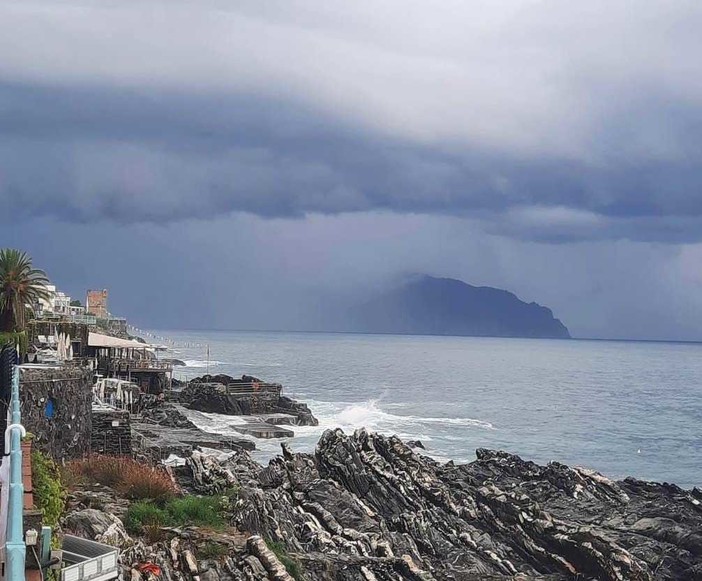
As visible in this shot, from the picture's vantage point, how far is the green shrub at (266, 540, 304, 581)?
20781 mm

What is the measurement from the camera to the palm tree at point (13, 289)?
43.1 meters

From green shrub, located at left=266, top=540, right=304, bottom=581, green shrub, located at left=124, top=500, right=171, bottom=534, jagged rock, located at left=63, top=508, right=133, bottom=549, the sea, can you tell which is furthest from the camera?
the sea

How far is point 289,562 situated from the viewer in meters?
21.2

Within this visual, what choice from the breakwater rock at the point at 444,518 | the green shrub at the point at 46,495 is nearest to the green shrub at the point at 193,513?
the breakwater rock at the point at 444,518

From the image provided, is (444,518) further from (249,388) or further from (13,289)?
(249,388)

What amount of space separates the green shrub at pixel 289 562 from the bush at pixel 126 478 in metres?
4.14

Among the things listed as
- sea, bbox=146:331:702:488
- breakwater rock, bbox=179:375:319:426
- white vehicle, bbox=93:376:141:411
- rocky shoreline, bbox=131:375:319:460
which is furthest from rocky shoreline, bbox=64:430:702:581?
breakwater rock, bbox=179:375:319:426

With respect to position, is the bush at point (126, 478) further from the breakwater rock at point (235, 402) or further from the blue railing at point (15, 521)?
the breakwater rock at point (235, 402)

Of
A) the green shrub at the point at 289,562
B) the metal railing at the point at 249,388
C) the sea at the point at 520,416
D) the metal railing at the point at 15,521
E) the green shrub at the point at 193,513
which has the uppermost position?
the metal railing at the point at 15,521

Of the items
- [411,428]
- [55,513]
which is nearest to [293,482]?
[55,513]

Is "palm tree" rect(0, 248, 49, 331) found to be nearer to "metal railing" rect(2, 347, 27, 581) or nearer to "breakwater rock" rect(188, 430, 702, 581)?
"breakwater rock" rect(188, 430, 702, 581)

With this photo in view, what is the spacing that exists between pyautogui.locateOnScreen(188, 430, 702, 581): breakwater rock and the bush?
7.87 feet

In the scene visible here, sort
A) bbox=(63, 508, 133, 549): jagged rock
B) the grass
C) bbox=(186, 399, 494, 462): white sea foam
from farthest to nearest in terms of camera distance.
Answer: bbox=(186, 399, 494, 462): white sea foam, the grass, bbox=(63, 508, 133, 549): jagged rock

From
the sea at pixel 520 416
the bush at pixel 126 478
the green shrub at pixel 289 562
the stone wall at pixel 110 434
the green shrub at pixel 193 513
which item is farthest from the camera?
the sea at pixel 520 416
